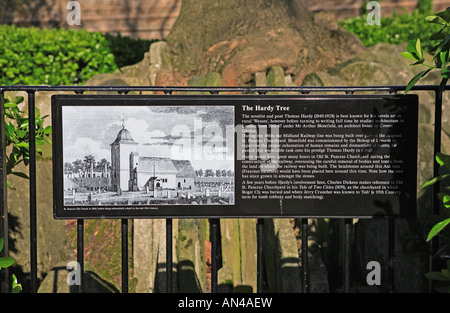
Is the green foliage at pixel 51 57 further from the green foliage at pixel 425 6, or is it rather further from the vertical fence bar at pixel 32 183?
the green foliage at pixel 425 6

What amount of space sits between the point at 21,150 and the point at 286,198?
1.72 m

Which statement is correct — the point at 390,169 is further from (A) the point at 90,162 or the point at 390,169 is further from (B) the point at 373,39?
(B) the point at 373,39

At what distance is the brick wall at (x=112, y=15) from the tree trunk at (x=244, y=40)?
426 inches

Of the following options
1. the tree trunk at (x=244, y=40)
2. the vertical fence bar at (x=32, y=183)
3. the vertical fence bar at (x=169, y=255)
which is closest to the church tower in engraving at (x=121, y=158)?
the vertical fence bar at (x=169, y=255)

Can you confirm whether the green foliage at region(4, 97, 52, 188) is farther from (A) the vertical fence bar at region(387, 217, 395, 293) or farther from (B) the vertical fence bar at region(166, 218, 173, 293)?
(A) the vertical fence bar at region(387, 217, 395, 293)

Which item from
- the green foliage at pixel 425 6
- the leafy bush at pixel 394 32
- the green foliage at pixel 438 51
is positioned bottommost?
the green foliage at pixel 438 51

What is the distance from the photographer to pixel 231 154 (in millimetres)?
3377

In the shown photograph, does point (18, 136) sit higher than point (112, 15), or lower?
lower

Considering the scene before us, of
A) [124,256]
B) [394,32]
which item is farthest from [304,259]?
[394,32]

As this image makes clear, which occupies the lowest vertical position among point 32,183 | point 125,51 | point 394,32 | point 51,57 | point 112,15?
point 32,183

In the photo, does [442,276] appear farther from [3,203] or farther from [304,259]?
[3,203]

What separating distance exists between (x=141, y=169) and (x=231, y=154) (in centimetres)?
51

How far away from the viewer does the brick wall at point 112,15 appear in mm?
17938

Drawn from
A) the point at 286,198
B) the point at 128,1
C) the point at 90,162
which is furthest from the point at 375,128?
the point at 128,1
